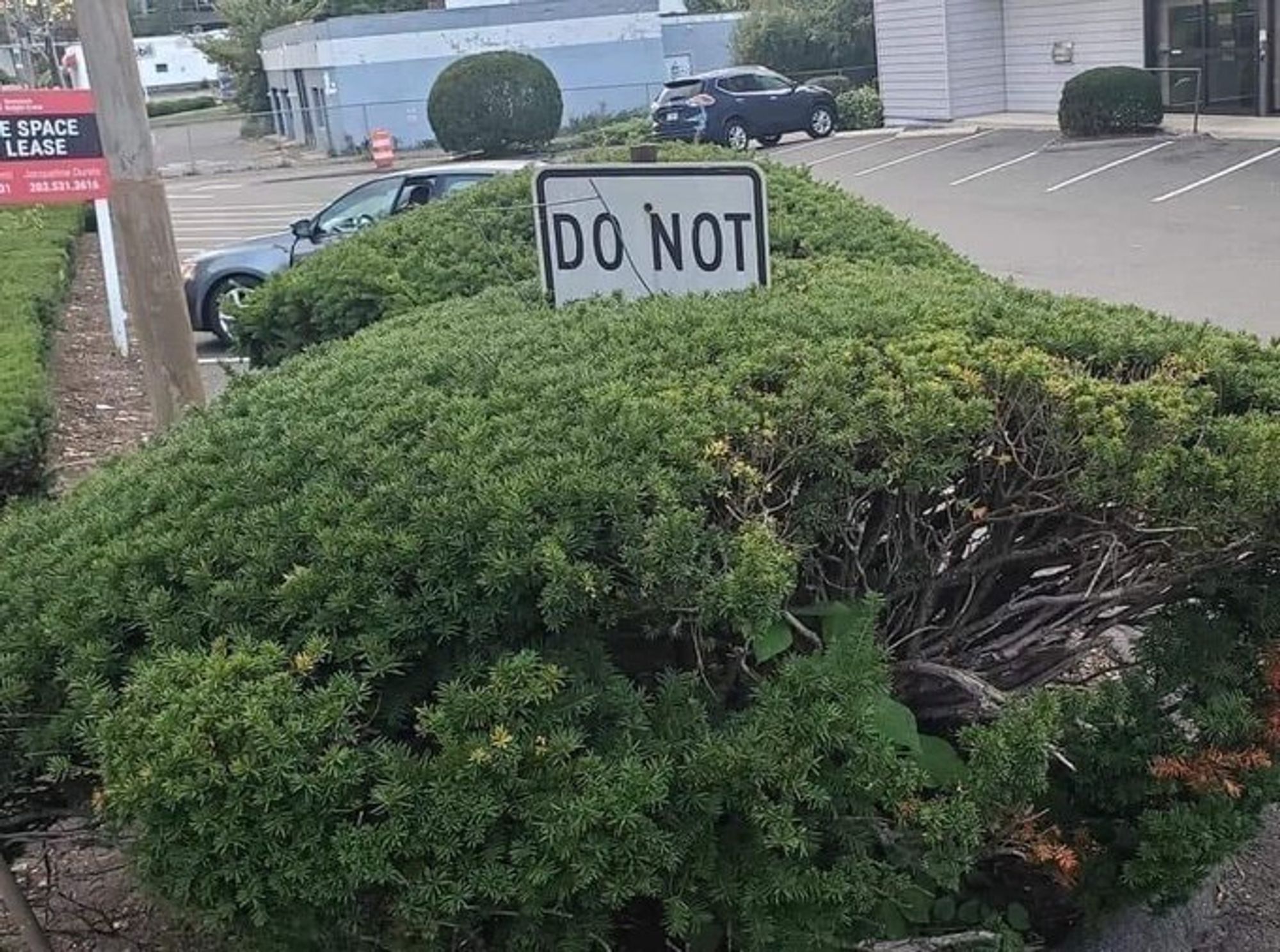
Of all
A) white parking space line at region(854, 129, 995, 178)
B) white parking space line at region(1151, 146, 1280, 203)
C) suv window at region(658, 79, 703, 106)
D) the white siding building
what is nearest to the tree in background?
the white siding building

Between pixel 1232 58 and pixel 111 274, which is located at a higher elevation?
pixel 1232 58

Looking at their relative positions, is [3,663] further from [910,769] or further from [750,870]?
[910,769]

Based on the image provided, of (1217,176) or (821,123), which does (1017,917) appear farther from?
(821,123)

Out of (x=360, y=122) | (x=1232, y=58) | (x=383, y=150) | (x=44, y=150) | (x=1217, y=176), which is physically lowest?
(x=1217, y=176)

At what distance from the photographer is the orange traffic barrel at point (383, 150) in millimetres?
37781

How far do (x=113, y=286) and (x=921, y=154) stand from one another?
17.8 meters

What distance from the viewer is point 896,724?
8.41 ft

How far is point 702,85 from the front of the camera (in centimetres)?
3083

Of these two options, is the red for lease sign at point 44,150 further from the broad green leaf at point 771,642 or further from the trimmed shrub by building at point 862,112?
the trimmed shrub by building at point 862,112

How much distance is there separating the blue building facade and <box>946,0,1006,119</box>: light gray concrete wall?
1449 cm

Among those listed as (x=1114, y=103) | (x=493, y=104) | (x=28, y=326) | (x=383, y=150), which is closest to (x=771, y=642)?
(x=28, y=326)

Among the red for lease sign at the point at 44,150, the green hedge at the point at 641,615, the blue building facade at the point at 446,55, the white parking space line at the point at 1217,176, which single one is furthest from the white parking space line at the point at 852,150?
the green hedge at the point at 641,615

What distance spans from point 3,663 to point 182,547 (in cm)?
39

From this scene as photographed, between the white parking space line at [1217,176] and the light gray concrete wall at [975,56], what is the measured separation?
382 inches
